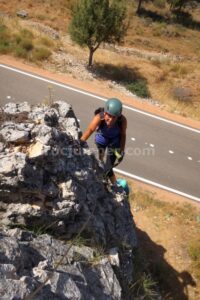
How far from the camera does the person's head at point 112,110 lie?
25.0ft

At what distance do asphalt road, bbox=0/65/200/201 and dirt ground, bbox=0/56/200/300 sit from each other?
2.76ft

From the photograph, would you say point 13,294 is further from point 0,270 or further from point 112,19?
point 112,19

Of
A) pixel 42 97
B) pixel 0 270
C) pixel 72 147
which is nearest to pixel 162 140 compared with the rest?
pixel 42 97

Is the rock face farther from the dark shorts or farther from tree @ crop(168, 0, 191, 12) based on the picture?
tree @ crop(168, 0, 191, 12)

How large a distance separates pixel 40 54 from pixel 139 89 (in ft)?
20.8

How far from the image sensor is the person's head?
7633 millimetres

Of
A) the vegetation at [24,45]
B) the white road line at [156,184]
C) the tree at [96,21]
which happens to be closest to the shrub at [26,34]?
the vegetation at [24,45]

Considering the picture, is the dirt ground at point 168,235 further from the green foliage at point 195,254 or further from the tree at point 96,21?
the tree at point 96,21

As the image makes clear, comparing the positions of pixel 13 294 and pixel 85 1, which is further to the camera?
pixel 85 1

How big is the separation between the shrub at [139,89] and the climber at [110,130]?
581 inches

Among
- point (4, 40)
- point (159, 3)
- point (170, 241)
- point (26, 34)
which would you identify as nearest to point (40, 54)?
point (4, 40)

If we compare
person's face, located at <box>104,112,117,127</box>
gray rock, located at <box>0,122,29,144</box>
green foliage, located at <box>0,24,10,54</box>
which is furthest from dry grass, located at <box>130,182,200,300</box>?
green foliage, located at <box>0,24,10,54</box>

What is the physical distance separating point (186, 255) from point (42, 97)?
34.1ft

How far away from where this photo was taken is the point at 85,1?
23781 millimetres
